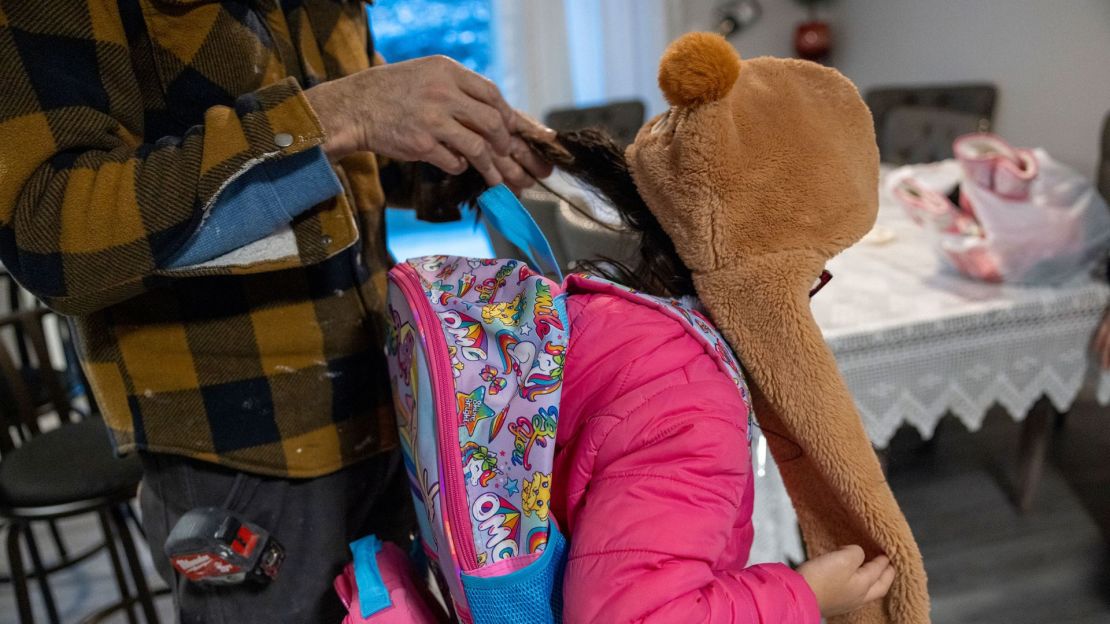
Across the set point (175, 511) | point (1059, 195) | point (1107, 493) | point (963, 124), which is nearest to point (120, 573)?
point (175, 511)

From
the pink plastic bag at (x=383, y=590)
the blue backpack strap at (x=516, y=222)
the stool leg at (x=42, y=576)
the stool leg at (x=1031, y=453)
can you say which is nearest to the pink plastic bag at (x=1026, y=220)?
the stool leg at (x=1031, y=453)

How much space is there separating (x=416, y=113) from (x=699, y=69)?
0.73 ft

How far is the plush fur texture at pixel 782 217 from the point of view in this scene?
55 cm

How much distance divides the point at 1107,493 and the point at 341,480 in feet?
6.65

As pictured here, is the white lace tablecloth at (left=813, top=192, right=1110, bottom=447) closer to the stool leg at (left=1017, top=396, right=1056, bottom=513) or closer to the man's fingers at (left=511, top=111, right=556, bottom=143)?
the stool leg at (left=1017, top=396, right=1056, bottom=513)

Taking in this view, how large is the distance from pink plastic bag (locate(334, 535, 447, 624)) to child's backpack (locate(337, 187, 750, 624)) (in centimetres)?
1

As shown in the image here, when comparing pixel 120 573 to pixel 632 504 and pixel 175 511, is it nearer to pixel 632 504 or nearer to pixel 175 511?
pixel 175 511

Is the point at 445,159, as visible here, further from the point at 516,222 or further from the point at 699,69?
the point at 699,69

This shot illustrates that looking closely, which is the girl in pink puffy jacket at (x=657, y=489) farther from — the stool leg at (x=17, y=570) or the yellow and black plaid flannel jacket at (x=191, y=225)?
the stool leg at (x=17, y=570)

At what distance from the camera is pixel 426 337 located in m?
0.54

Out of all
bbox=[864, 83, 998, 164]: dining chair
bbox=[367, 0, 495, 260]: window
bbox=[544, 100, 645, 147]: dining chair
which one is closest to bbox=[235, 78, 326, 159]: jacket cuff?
bbox=[864, 83, 998, 164]: dining chair

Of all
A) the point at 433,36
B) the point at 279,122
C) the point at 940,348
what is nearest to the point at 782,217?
the point at 279,122

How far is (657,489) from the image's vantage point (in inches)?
19.3

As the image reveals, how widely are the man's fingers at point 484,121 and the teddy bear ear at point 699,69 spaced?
0.54 ft
